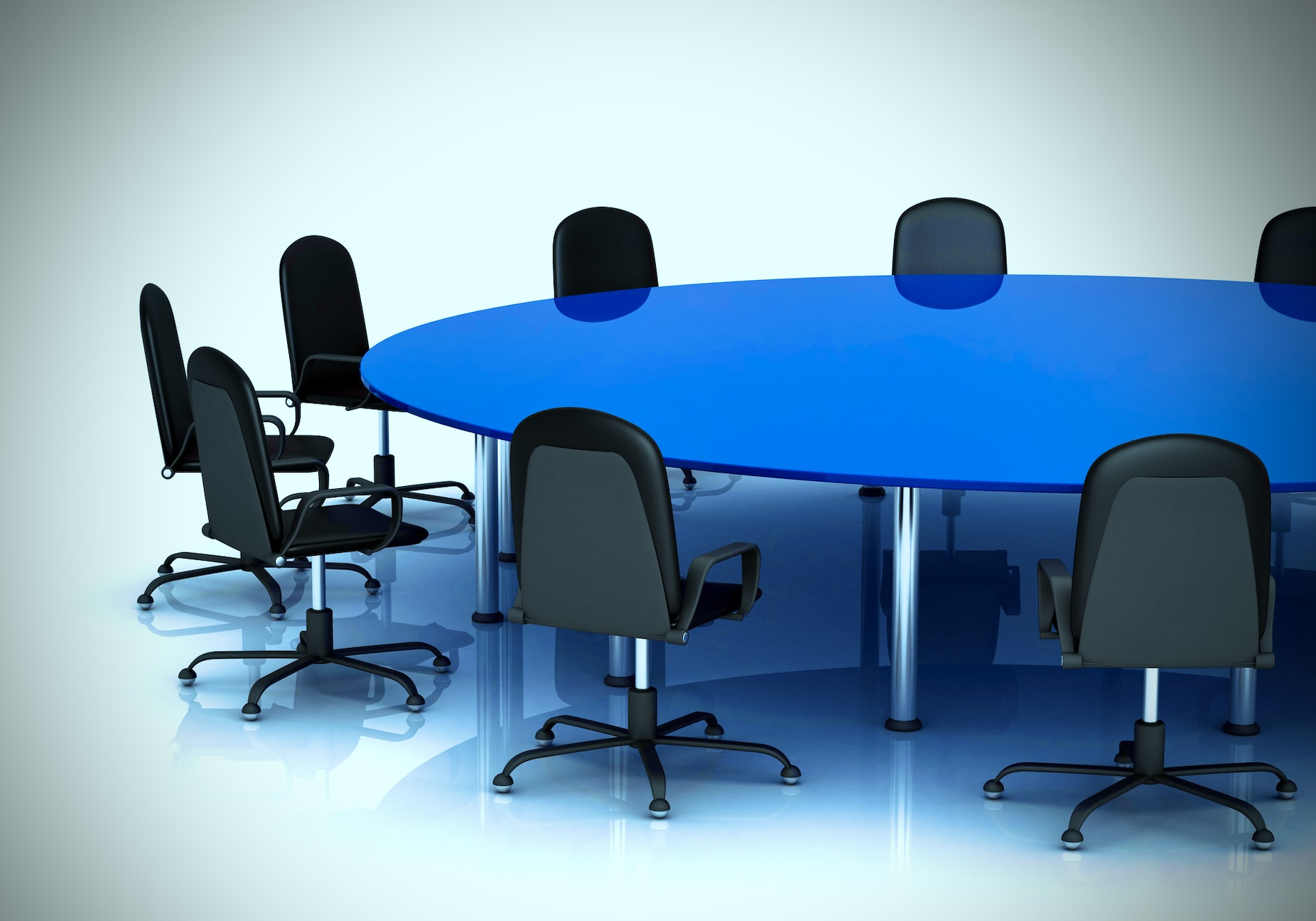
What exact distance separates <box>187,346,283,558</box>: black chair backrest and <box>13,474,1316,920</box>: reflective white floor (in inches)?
21.6

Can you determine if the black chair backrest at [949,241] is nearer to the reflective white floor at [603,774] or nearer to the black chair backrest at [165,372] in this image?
the reflective white floor at [603,774]

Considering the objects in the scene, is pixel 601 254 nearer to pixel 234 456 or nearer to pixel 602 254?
pixel 602 254

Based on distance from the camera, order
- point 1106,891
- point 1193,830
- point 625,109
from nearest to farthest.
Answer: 1. point 1106,891
2. point 1193,830
3. point 625,109

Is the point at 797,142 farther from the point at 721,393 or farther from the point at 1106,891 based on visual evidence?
the point at 1106,891

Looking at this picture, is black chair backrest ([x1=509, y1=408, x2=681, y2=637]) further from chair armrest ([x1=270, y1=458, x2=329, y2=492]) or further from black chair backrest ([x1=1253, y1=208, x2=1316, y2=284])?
black chair backrest ([x1=1253, y1=208, x2=1316, y2=284])

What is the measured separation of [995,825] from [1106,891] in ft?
1.26

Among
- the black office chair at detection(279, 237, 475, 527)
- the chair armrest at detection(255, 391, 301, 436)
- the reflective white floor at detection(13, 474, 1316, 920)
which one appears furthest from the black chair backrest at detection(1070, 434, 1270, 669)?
the black office chair at detection(279, 237, 475, 527)

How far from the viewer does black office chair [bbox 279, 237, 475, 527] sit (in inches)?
252

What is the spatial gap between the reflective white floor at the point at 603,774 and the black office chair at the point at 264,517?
121 mm

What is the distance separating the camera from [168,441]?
208 inches

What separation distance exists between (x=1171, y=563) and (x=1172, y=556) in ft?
0.05

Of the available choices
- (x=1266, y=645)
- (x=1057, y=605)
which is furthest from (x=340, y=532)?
(x=1266, y=645)

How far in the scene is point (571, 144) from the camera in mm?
10461

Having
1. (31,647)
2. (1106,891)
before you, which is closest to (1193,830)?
(1106,891)
